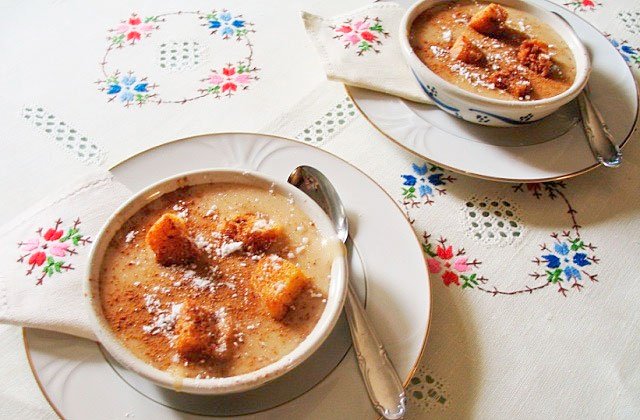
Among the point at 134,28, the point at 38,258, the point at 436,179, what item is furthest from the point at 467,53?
the point at 38,258

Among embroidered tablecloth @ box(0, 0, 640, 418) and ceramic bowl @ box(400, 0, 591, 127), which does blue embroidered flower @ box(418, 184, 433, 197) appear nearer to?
embroidered tablecloth @ box(0, 0, 640, 418)

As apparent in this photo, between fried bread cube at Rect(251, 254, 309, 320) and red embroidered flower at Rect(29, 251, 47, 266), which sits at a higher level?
red embroidered flower at Rect(29, 251, 47, 266)

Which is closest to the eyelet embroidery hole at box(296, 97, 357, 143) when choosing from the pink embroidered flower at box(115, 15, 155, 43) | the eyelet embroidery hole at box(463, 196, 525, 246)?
the eyelet embroidery hole at box(463, 196, 525, 246)

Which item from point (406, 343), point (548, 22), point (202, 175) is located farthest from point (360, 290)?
point (548, 22)

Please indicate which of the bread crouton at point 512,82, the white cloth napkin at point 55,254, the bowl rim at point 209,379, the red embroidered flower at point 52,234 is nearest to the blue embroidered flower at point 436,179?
the bread crouton at point 512,82

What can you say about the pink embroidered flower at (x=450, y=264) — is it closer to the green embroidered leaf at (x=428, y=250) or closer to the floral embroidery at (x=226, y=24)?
the green embroidered leaf at (x=428, y=250)

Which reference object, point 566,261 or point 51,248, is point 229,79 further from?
point 566,261
